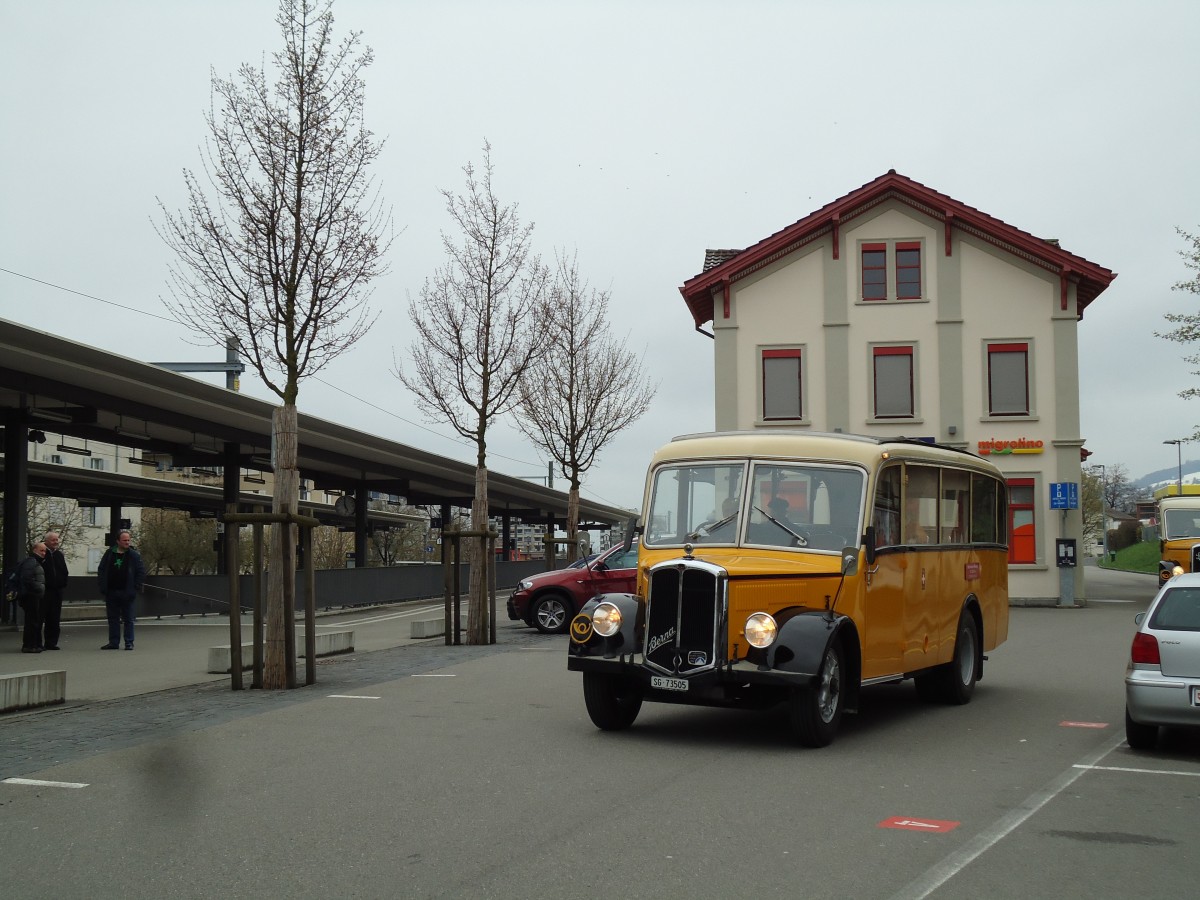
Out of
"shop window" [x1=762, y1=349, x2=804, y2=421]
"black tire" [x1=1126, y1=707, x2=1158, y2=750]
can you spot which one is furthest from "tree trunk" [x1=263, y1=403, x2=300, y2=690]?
"shop window" [x1=762, y1=349, x2=804, y2=421]

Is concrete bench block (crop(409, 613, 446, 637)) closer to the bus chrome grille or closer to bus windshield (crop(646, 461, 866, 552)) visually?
bus windshield (crop(646, 461, 866, 552))

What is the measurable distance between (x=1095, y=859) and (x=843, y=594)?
4.04 m

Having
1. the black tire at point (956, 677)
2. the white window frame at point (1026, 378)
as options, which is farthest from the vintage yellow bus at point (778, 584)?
the white window frame at point (1026, 378)

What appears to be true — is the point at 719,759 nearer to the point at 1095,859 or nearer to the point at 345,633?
the point at 1095,859

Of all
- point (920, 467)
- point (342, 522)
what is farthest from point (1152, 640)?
point (342, 522)

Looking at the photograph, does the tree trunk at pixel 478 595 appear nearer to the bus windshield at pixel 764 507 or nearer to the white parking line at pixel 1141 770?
the bus windshield at pixel 764 507

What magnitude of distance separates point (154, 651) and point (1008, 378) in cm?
2308

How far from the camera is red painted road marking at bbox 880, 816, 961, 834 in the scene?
699cm

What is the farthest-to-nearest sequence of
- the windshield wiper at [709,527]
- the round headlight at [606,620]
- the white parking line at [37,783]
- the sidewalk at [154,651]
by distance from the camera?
the sidewalk at [154,651] < the windshield wiper at [709,527] < the round headlight at [606,620] < the white parking line at [37,783]

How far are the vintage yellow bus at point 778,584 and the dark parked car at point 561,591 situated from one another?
10.7 meters

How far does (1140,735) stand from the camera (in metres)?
9.71

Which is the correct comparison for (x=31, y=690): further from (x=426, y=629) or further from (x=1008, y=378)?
(x=1008, y=378)

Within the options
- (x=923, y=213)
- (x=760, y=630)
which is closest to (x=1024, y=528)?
(x=923, y=213)

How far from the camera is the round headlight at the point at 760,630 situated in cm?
975
